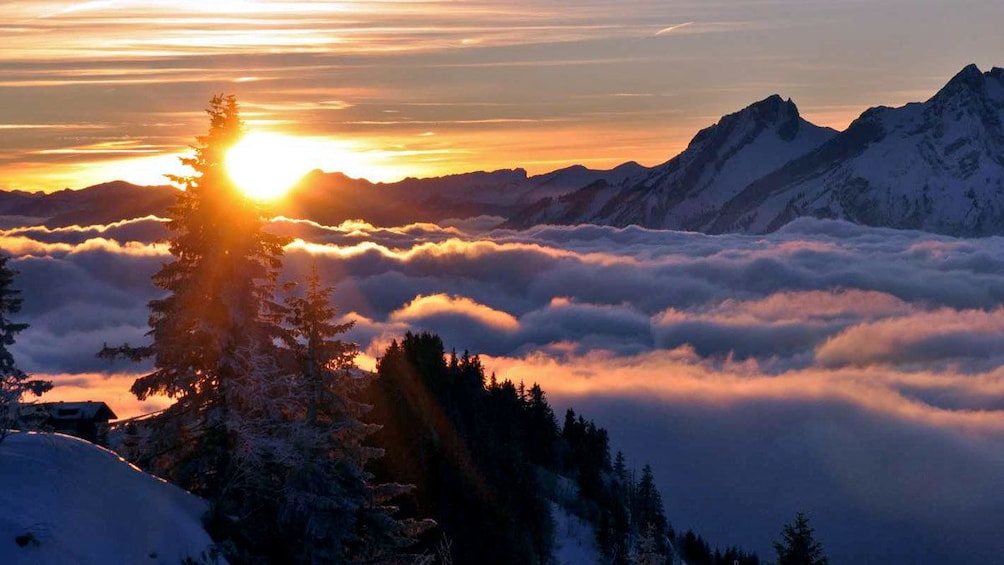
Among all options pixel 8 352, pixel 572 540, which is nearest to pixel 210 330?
pixel 8 352

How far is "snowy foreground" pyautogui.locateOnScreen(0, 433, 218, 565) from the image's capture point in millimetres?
18250

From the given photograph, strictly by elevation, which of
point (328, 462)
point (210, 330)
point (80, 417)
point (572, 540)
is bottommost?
point (572, 540)

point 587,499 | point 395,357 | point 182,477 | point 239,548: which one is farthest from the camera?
point 587,499

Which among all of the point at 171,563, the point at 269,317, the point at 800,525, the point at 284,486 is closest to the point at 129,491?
the point at 171,563

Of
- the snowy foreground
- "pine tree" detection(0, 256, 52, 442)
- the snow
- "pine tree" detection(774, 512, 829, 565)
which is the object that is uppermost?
"pine tree" detection(0, 256, 52, 442)

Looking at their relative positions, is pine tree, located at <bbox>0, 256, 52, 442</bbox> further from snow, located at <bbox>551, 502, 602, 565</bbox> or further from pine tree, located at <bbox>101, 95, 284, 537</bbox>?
snow, located at <bbox>551, 502, 602, 565</bbox>

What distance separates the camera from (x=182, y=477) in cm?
2367

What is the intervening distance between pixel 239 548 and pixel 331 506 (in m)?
1.82

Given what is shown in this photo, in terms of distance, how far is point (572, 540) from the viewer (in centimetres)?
7175

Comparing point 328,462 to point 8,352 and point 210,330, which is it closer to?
point 210,330

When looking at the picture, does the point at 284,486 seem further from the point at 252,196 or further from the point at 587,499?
the point at 587,499

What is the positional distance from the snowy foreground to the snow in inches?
1877

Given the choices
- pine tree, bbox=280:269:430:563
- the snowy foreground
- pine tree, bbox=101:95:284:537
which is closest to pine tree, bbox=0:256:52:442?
pine tree, bbox=101:95:284:537

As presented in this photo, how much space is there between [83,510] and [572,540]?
55.0 metres
